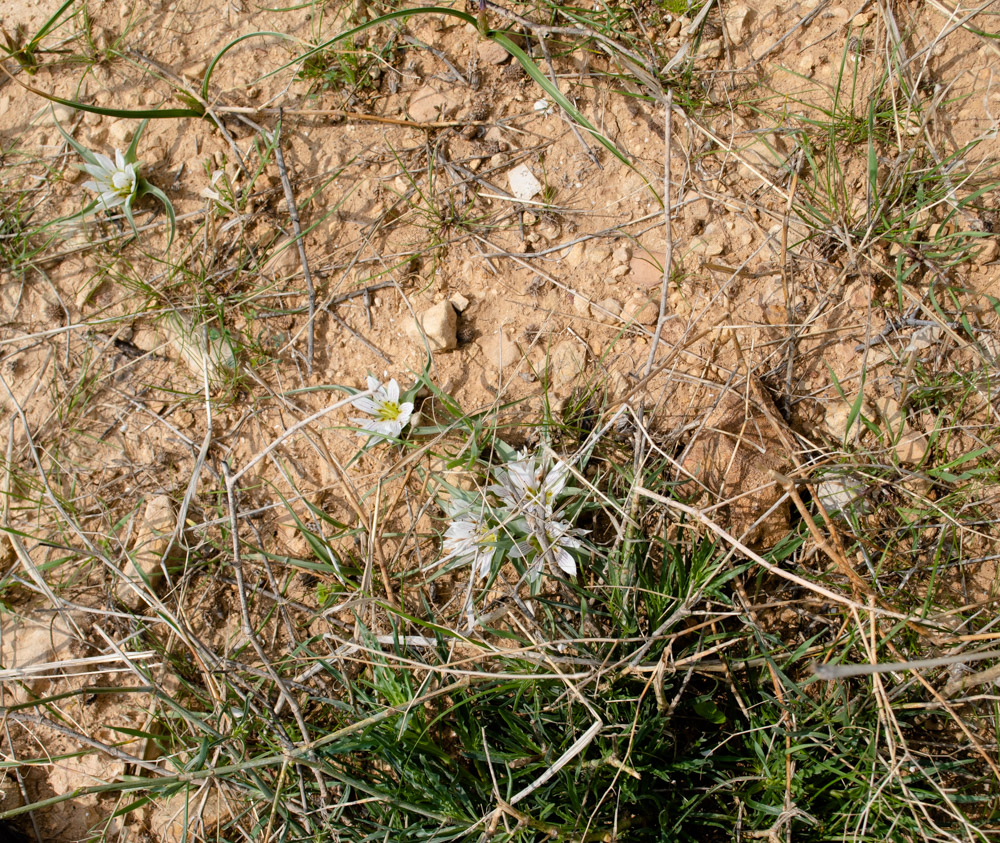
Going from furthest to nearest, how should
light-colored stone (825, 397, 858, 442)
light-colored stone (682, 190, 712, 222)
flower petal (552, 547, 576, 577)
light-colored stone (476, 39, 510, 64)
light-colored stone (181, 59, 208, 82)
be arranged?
light-colored stone (181, 59, 208, 82)
light-colored stone (476, 39, 510, 64)
light-colored stone (682, 190, 712, 222)
light-colored stone (825, 397, 858, 442)
flower petal (552, 547, 576, 577)

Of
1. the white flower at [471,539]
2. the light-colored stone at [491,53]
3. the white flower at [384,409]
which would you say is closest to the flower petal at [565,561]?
the white flower at [471,539]

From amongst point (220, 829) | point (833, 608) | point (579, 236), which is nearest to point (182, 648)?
point (220, 829)

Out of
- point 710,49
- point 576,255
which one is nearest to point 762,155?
point 710,49

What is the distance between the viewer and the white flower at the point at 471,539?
170 centimetres

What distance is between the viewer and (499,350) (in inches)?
74.3

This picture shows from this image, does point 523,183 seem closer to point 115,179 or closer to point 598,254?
point 598,254

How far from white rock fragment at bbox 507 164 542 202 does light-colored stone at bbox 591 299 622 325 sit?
366mm

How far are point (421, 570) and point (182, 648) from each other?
0.73 meters

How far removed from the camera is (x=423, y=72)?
6.64 feet

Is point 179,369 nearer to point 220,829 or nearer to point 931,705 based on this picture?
point 220,829

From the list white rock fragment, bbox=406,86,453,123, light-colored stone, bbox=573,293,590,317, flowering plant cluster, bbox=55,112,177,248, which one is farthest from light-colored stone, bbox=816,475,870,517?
flowering plant cluster, bbox=55,112,177,248

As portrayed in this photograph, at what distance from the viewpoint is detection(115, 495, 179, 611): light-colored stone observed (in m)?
1.92

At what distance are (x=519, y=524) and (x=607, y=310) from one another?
0.62 meters

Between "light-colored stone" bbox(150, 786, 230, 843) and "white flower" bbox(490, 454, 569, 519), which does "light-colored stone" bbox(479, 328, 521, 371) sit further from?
"light-colored stone" bbox(150, 786, 230, 843)
